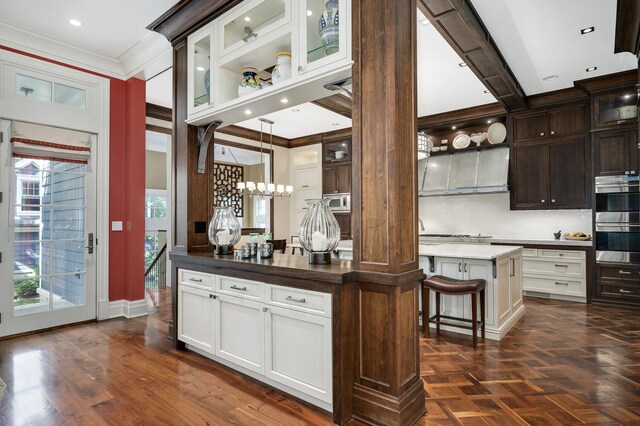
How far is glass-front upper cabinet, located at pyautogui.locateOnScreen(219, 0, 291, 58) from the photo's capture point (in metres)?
2.59

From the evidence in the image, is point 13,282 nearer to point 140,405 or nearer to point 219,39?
point 140,405

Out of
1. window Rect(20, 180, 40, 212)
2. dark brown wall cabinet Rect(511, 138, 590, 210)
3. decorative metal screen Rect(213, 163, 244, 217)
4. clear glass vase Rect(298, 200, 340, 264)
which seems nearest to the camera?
clear glass vase Rect(298, 200, 340, 264)

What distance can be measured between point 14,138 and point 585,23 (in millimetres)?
5928

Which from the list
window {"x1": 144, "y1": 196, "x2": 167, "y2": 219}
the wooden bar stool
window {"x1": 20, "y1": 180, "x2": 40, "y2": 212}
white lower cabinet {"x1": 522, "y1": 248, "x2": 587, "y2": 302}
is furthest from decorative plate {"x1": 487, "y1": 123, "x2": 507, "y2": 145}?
window {"x1": 144, "y1": 196, "x2": 167, "y2": 219}

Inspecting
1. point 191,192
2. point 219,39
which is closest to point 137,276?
point 191,192

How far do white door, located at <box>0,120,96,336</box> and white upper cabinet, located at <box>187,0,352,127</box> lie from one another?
1.90m

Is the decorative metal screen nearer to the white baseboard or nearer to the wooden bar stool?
the white baseboard

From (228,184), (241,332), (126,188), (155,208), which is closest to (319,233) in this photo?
(241,332)

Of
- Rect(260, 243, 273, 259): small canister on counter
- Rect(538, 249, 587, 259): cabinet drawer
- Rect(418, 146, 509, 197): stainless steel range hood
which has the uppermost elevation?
Rect(418, 146, 509, 197): stainless steel range hood

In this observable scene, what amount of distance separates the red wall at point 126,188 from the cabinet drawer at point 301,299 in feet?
9.28

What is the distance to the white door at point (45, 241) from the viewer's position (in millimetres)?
3561

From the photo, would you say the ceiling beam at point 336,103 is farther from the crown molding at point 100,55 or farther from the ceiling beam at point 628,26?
the ceiling beam at point 628,26

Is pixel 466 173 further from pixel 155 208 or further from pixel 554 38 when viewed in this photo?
pixel 155 208

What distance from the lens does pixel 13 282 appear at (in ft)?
11.8
